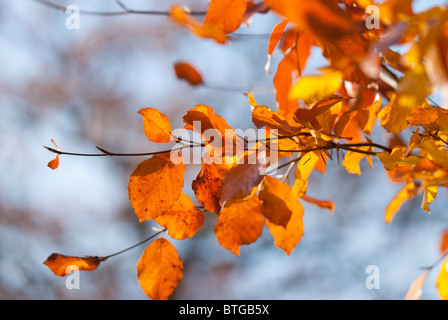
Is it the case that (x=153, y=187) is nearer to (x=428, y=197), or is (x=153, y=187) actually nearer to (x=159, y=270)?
(x=159, y=270)

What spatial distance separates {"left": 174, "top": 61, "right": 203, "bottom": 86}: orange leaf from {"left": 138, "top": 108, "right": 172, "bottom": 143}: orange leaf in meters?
0.54

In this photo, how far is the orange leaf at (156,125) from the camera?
42cm

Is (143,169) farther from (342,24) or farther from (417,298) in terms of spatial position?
(417,298)

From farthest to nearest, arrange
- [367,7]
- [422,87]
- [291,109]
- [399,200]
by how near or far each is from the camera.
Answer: [399,200] < [291,109] < [367,7] < [422,87]

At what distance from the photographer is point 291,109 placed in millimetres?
484

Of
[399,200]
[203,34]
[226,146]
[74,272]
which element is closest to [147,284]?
[74,272]

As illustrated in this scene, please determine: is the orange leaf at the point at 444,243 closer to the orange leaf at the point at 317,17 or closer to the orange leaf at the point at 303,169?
the orange leaf at the point at 303,169

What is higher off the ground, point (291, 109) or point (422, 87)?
point (422, 87)

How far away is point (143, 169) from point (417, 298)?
1.44 feet

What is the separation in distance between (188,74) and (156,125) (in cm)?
60

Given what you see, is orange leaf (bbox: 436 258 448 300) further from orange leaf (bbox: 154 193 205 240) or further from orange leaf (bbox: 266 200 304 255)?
orange leaf (bbox: 154 193 205 240)

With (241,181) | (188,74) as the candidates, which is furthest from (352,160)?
(188,74)

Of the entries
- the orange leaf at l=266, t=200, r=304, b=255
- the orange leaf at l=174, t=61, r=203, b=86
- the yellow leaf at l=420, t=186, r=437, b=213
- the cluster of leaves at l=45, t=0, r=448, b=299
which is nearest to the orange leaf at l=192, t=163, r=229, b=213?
the cluster of leaves at l=45, t=0, r=448, b=299

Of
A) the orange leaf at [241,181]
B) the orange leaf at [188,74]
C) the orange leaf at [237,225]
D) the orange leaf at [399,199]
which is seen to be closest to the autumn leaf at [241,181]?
the orange leaf at [241,181]
